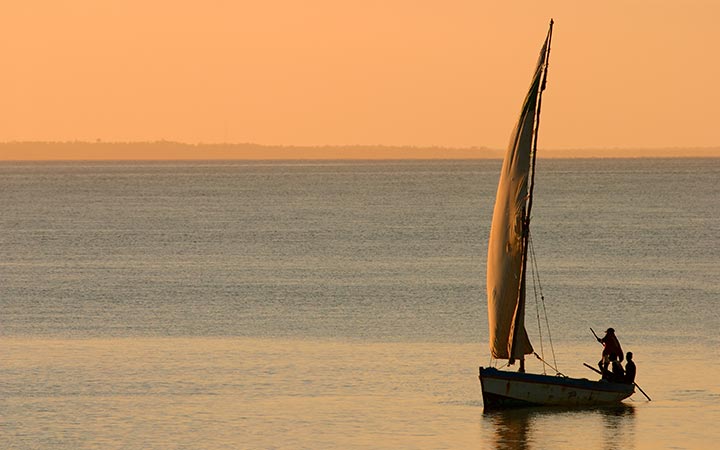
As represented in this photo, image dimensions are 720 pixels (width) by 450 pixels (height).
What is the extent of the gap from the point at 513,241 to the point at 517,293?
161 cm

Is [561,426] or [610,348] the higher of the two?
[610,348]

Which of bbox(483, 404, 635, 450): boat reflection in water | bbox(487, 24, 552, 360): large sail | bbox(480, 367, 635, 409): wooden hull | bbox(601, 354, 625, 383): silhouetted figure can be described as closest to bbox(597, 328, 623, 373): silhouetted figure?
bbox(601, 354, 625, 383): silhouetted figure

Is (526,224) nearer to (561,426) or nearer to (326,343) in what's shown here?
(561,426)

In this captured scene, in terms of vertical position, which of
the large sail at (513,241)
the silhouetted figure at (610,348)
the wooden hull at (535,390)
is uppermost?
the large sail at (513,241)

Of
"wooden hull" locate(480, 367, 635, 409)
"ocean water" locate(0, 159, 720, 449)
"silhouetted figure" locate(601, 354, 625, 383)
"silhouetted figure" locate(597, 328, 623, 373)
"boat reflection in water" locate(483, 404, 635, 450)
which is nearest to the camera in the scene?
"boat reflection in water" locate(483, 404, 635, 450)

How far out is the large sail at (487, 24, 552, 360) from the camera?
141ft

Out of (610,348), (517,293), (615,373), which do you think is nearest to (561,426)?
(615,373)

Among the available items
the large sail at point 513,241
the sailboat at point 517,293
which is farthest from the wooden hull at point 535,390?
the large sail at point 513,241

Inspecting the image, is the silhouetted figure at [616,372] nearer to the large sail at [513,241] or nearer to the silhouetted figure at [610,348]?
the silhouetted figure at [610,348]

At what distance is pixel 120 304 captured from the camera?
70.8 meters

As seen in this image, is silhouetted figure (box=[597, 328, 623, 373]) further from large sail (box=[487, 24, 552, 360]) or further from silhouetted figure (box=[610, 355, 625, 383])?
large sail (box=[487, 24, 552, 360])

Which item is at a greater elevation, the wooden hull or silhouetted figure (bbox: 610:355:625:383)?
silhouetted figure (bbox: 610:355:625:383)

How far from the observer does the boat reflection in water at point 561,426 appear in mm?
38188

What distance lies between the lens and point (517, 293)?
44.1 metres
